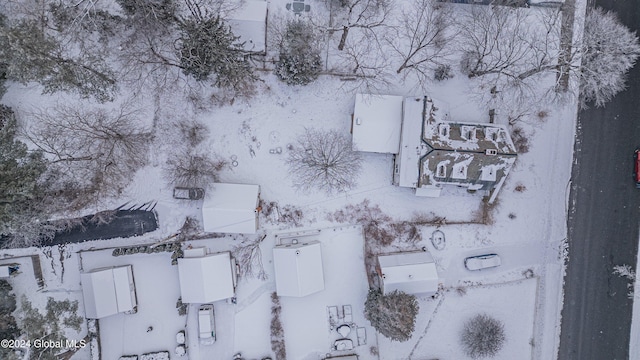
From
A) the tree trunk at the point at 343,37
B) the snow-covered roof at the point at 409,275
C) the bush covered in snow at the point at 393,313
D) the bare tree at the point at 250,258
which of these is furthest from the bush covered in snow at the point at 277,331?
the tree trunk at the point at 343,37

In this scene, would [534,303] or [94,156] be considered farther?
[534,303]

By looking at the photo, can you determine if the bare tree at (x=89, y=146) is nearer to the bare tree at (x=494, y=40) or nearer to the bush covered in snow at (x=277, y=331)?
the bush covered in snow at (x=277, y=331)

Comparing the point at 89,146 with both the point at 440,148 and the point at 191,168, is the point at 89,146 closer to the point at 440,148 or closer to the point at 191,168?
the point at 191,168


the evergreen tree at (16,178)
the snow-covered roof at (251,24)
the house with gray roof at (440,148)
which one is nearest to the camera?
the evergreen tree at (16,178)

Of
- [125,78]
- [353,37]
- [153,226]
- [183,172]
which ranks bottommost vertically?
[153,226]

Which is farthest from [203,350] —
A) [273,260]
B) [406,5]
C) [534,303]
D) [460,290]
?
[406,5]

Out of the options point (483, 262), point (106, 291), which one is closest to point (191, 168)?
point (106, 291)

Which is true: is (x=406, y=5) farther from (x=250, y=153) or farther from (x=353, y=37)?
(x=250, y=153)
